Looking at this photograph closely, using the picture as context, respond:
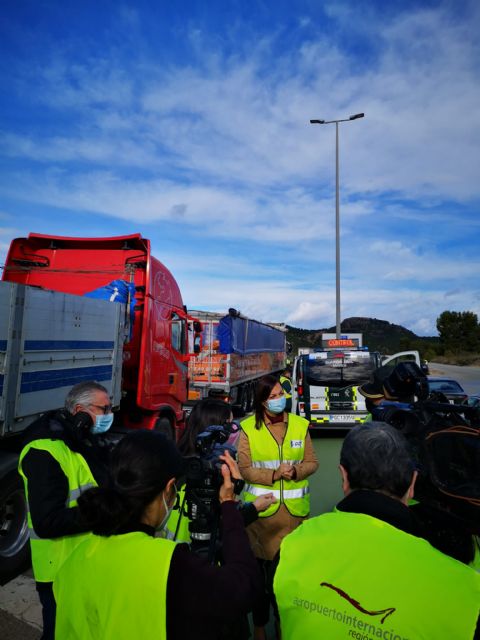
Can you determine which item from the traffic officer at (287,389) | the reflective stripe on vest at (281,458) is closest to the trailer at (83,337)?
the traffic officer at (287,389)

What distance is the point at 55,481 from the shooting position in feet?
6.45

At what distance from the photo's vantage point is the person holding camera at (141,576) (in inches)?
47.1

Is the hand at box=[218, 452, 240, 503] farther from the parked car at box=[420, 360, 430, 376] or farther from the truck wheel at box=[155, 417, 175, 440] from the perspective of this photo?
the truck wheel at box=[155, 417, 175, 440]

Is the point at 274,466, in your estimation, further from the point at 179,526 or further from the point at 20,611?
the point at 20,611

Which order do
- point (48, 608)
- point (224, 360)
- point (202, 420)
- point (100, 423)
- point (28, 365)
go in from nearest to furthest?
point (48, 608) < point (100, 423) < point (202, 420) < point (28, 365) < point (224, 360)

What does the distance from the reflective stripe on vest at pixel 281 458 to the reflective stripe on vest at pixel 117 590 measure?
1.63 m

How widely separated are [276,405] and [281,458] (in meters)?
0.35

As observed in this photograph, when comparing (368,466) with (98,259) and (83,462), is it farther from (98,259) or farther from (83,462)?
(98,259)

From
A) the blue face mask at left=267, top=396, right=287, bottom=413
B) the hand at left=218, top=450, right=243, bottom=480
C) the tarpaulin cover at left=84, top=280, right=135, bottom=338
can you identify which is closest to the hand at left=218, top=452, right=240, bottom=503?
the hand at left=218, top=450, right=243, bottom=480

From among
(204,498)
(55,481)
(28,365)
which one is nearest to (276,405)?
(204,498)

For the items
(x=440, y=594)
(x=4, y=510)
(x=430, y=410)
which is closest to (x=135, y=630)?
(x=440, y=594)

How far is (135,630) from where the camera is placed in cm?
118

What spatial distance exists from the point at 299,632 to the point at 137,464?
67 cm

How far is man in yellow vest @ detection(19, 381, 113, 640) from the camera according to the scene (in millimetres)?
1912
